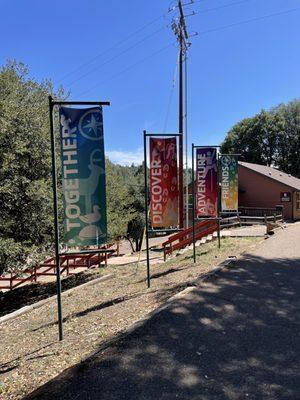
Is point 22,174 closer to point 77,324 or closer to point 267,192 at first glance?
point 77,324

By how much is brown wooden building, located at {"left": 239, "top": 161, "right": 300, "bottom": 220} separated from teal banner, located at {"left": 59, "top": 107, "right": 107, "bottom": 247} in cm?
3160

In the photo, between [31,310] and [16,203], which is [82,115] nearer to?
[31,310]

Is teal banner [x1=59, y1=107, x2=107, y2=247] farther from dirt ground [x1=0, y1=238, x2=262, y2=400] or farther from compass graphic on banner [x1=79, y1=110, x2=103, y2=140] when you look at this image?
dirt ground [x1=0, y1=238, x2=262, y2=400]

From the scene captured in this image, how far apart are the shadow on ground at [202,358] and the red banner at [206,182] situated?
601 cm

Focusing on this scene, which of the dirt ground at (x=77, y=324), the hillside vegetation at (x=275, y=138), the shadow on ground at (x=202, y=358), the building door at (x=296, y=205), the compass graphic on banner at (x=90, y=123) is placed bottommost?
the dirt ground at (x=77, y=324)

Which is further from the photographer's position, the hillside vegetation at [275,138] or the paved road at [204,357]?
the hillside vegetation at [275,138]

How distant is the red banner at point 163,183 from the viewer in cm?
958

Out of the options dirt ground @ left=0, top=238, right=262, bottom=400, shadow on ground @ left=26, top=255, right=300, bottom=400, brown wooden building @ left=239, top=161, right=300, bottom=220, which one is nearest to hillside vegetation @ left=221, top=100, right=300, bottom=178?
brown wooden building @ left=239, top=161, right=300, bottom=220

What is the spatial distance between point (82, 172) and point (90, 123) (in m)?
0.77

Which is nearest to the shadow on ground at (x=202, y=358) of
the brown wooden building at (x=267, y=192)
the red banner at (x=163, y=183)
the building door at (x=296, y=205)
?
the red banner at (x=163, y=183)

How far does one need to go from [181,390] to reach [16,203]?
9.52 m

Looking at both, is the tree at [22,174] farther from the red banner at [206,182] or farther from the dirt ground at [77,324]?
the red banner at [206,182]

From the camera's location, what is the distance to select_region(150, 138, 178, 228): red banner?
31.4ft

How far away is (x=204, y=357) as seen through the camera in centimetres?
488
